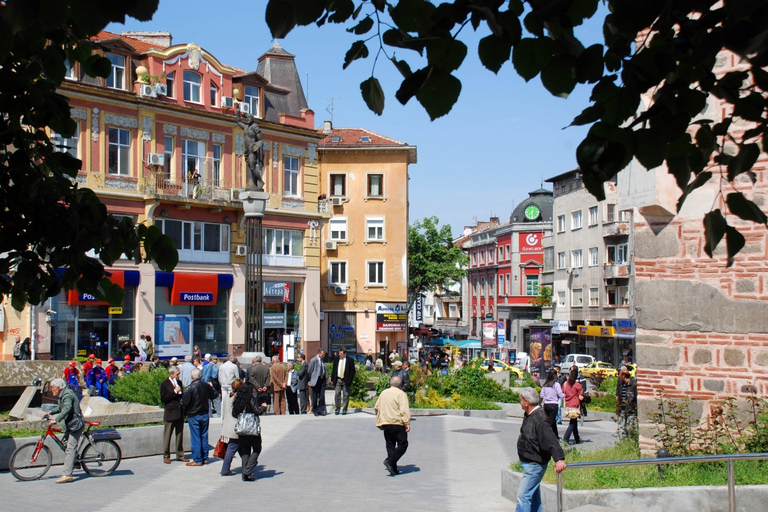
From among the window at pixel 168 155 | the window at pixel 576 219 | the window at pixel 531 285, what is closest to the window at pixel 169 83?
the window at pixel 168 155

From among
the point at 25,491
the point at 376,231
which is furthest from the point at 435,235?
the point at 25,491

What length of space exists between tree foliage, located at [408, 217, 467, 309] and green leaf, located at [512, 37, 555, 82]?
2549 inches

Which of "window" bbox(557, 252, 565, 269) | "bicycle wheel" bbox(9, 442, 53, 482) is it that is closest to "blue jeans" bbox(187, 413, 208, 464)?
"bicycle wheel" bbox(9, 442, 53, 482)

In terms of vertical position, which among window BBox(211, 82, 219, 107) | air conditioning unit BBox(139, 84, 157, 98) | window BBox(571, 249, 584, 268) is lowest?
window BBox(571, 249, 584, 268)

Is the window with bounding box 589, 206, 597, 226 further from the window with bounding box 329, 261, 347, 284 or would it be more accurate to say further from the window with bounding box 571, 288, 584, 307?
the window with bounding box 329, 261, 347, 284

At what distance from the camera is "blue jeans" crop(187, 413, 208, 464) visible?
1498 cm

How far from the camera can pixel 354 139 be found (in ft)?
175

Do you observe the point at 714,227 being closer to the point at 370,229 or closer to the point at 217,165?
the point at 217,165

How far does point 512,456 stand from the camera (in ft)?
54.1

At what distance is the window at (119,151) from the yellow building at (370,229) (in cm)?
1557

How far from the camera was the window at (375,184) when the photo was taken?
52219 millimetres

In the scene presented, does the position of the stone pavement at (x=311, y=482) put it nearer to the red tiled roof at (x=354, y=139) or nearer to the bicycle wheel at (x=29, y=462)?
the bicycle wheel at (x=29, y=462)

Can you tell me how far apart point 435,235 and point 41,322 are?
39.5 metres

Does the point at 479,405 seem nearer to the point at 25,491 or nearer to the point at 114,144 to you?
the point at 25,491
